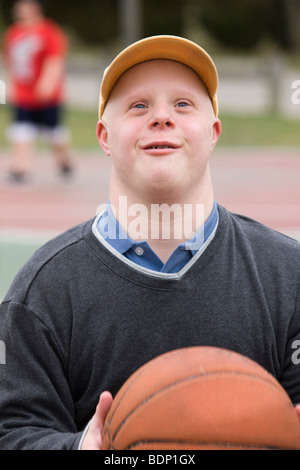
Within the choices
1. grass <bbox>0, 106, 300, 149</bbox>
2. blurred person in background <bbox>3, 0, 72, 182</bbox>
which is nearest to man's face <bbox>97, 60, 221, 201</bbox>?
blurred person in background <bbox>3, 0, 72, 182</bbox>

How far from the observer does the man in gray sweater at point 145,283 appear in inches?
105

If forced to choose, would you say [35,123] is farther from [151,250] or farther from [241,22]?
[241,22]

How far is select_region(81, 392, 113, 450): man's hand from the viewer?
244 centimetres

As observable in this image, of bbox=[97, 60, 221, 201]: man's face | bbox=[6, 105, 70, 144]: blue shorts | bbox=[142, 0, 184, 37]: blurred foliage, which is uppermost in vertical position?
bbox=[142, 0, 184, 37]: blurred foliage

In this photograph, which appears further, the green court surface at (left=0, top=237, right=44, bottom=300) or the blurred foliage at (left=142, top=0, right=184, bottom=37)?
the blurred foliage at (left=142, top=0, right=184, bottom=37)

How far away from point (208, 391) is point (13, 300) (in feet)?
2.35

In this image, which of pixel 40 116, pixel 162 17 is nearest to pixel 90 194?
pixel 40 116

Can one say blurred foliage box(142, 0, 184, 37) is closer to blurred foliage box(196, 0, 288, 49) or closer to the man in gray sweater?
blurred foliage box(196, 0, 288, 49)

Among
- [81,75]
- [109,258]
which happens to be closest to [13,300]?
[109,258]

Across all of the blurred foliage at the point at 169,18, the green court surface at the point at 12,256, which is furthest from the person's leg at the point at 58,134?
the blurred foliage at the point at 169,18

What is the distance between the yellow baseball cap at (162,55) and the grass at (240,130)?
13.7 meters

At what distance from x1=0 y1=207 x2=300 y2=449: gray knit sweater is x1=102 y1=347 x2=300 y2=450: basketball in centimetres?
20

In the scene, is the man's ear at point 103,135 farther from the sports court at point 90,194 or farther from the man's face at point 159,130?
the sports court at point 90,194

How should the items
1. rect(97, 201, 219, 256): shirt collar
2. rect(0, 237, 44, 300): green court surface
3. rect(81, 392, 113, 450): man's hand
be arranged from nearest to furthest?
rect(81, 392, 113, 450): man's hand → rect(97, 201, 219, 256): shirt collar → rect(0, 237, 44, 300): green court surface
